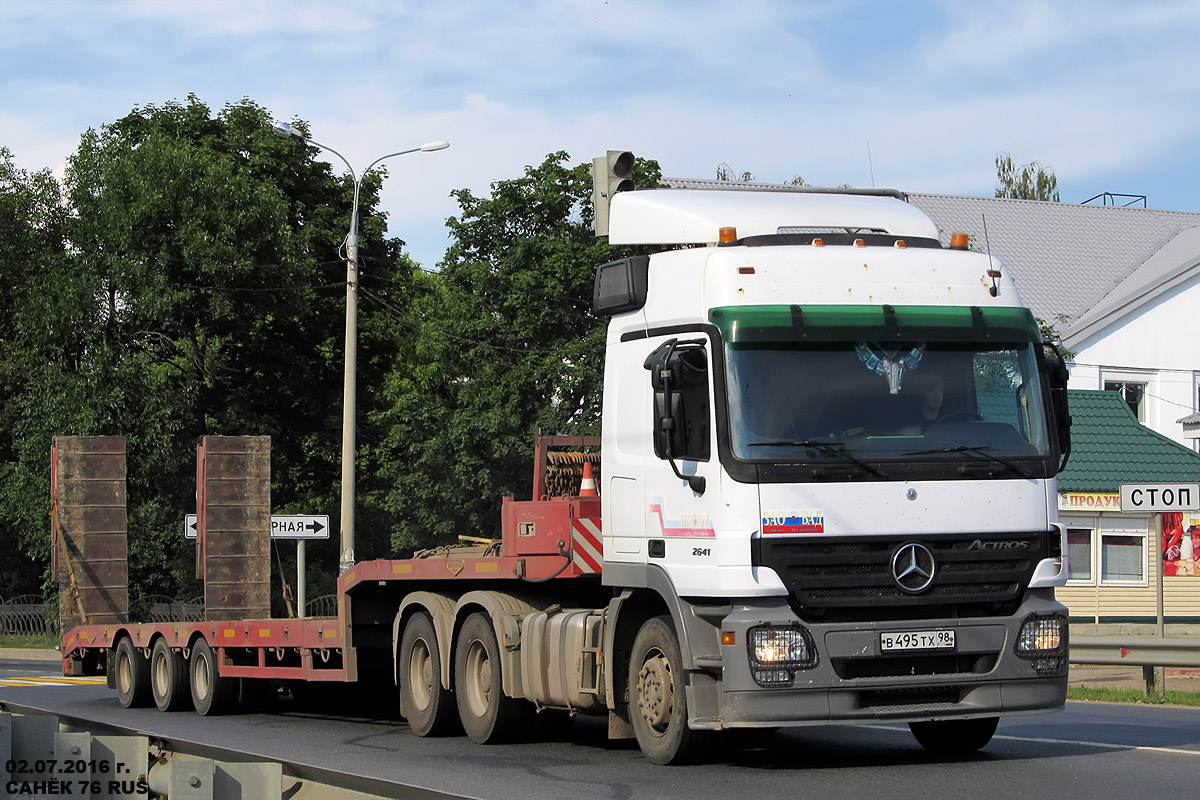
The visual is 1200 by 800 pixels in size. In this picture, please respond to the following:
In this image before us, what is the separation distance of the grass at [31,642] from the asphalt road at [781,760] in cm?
2298

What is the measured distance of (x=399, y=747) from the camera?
40.9 ft

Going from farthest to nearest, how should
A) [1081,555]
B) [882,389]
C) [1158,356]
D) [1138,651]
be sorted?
[1158,356] → [1081,555] → [1138,651] → [882,389]

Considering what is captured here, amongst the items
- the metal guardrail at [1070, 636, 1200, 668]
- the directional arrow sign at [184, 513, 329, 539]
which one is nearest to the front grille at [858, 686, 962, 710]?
the metal guardrail at [1070, 636, 1200, 668]

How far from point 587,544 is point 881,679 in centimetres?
277

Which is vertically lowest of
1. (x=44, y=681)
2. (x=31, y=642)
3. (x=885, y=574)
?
(x=31, y=642)

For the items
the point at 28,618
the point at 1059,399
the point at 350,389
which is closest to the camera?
the point at 1059,399

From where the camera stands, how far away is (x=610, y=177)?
14750 mm

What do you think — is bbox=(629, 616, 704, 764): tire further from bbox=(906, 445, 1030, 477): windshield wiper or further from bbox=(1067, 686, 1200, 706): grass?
bbox=(1067, 686, 1200, 706): grass

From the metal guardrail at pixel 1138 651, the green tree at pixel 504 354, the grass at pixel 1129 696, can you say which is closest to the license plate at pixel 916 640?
the metal guardrail at pixel 1138 651

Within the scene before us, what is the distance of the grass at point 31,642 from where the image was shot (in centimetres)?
3725

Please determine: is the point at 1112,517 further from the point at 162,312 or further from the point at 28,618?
the point at 28,618

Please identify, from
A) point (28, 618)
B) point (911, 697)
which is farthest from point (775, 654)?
point (28, 618)

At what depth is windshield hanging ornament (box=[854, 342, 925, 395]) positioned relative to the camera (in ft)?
32.6

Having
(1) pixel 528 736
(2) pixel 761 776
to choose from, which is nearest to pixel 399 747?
(1) pixel 528 736
